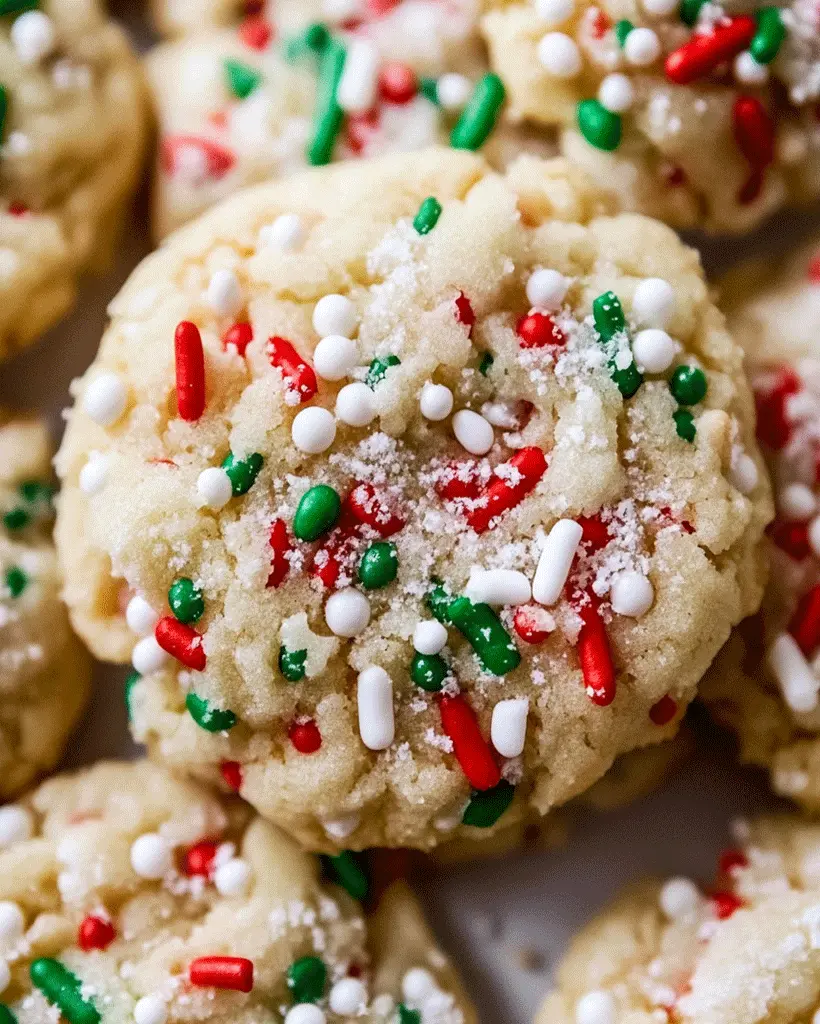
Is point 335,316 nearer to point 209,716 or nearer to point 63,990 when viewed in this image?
point 209,716

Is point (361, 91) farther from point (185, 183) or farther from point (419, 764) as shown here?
point (419, 764)

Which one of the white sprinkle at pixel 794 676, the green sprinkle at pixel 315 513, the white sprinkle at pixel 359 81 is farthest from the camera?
the white sprinkle at pixel 359 81

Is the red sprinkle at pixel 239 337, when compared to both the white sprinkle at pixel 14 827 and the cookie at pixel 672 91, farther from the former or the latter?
the white sprinkle at pixel 14 827

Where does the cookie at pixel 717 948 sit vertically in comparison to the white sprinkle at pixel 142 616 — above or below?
below

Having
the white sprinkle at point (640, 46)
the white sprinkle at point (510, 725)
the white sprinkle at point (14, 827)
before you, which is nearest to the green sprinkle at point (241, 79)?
the white sprinkle at point (640, 46)

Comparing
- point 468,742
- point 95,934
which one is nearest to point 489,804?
point 468,742

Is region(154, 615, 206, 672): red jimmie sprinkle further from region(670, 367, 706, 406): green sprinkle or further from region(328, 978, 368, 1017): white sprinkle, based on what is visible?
region(670, 367, 706, 406): green sprinkle
